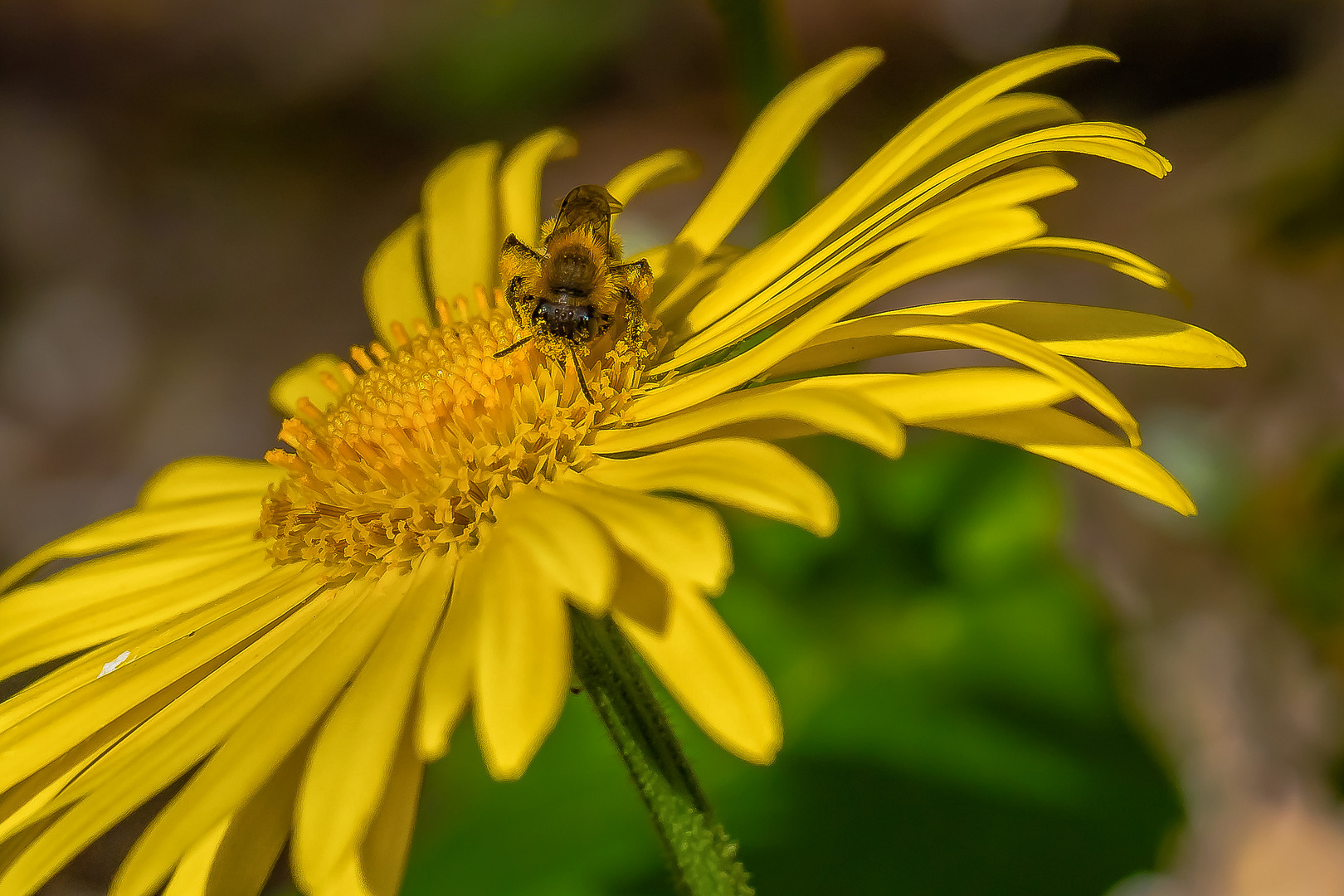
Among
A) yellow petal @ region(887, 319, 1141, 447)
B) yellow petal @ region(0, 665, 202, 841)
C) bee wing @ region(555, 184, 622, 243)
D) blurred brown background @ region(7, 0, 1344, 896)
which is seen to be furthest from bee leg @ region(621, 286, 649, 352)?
blurred brown background @ region(7, 0, 1344, 896)

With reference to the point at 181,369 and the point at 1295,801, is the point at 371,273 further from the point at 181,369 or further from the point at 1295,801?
the point at 181,369

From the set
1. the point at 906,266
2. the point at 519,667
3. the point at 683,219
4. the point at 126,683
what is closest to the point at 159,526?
the point at 126,683

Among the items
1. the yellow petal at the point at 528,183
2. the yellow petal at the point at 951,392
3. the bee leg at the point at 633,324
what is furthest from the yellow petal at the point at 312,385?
the yellow petal at the point at 951,392

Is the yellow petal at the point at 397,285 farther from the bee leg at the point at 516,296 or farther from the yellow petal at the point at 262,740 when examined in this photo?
the yellow petal at the point at 262,740

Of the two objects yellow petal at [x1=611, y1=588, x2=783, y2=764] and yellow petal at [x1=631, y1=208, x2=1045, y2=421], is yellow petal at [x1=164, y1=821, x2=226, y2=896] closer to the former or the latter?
yellow petal at [x1=611, y1=588, x2=783, y2=764]

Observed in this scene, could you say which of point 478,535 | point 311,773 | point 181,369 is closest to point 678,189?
point 181,369

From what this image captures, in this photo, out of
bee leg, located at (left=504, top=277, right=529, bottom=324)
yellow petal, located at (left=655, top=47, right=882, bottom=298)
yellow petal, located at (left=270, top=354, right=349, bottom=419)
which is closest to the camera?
bee leg, located at (left=504, top=277, right=529, bottom=324)

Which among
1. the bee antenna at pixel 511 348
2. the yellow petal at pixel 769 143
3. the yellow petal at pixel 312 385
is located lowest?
the bee antenna at pixel 511 348
